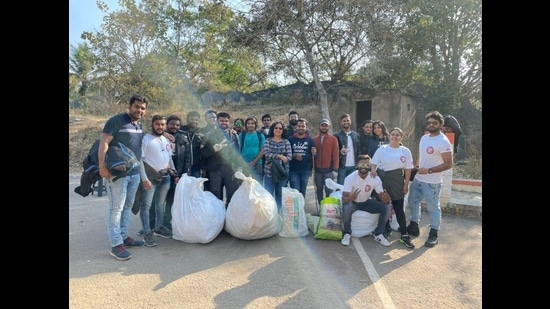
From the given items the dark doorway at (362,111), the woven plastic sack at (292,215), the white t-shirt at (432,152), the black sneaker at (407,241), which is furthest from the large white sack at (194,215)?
the dark doorway at (362,111)

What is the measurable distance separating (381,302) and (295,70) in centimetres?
1310

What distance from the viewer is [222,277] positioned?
329 centimetres

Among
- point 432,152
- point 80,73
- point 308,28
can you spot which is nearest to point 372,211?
point 432,152

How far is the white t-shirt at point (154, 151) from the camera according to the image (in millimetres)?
4168

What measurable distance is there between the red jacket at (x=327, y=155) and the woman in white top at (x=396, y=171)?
0.91 m

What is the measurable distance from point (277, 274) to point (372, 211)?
1.73 meters

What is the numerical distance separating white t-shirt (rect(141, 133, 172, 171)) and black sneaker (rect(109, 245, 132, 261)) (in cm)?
103

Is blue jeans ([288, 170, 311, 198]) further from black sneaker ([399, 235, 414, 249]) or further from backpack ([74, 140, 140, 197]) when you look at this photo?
backpack ([74, 140, 140, 197])

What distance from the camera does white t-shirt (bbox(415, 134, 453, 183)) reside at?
415 centimetres

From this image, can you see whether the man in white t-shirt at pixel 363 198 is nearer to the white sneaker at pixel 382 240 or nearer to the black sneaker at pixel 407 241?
the white sneaker at pixel 382 240

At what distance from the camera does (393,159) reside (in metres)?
4.43

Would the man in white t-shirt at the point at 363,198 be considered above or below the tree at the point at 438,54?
below
